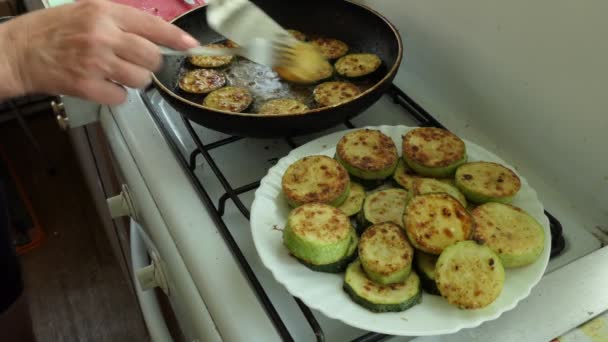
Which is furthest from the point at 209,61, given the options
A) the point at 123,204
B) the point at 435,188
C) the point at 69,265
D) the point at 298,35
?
the point at 69,265

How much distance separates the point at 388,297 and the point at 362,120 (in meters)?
0.40

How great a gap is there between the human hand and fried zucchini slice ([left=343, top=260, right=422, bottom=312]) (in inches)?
14.8

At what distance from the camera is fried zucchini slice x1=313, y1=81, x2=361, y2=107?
816 millimetres

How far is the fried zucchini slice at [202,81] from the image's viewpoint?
0.88m

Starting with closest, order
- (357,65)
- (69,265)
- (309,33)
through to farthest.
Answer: (357,65)
(309,33)
(69,265)

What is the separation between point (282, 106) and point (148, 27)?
23 cm

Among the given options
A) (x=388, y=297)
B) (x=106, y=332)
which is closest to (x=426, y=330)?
(x=388, y=297)

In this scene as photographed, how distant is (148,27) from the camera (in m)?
0.69

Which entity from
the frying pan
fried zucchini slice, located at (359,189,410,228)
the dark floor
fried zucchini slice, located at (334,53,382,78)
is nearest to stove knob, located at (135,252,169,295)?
the frying pan

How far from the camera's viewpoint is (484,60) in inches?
30.5

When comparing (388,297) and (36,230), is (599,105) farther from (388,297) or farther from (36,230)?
(36,230)

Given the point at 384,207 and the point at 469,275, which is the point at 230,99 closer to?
the point at 384,207

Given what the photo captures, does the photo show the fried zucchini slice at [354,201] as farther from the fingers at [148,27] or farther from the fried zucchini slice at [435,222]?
the fingers at [148,27]

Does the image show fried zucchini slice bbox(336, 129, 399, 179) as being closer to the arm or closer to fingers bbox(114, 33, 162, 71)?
fingers bbox(114, 33, 162, 71)
